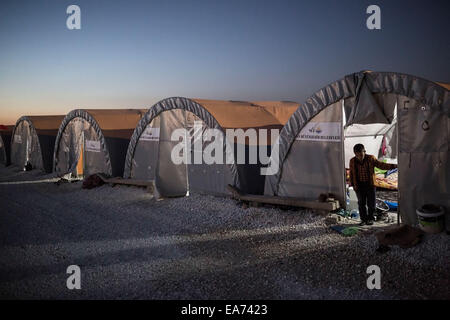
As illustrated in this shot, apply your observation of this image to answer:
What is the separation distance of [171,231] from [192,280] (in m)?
2.63

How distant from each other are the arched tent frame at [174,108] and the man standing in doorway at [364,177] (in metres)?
3.45

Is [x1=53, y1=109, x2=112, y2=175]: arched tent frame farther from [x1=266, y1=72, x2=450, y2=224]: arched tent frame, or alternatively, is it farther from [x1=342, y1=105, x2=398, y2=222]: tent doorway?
[x1=342, y1=105, x2=398, y2=222]: tent doorway

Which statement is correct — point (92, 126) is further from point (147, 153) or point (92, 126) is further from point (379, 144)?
point (379, 144)

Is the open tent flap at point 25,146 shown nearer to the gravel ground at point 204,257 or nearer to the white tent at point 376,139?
the gravel ground at point 204,257

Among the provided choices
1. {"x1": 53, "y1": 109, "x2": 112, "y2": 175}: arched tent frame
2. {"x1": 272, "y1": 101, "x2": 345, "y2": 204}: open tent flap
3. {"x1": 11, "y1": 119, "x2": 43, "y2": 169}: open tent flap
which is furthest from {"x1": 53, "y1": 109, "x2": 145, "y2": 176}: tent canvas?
{"x1": 272, "y1": 101, "x2": 345, "y2": 204}: open tent flap

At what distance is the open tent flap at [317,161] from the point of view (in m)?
8.53

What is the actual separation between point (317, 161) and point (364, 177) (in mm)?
1406

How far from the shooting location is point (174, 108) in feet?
38.6

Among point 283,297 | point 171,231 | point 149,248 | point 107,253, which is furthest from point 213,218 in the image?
point 283,297

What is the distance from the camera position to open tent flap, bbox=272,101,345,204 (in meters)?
8.53

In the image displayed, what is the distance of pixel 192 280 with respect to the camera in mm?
5562

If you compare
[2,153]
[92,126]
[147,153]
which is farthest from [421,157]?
[2,153]
